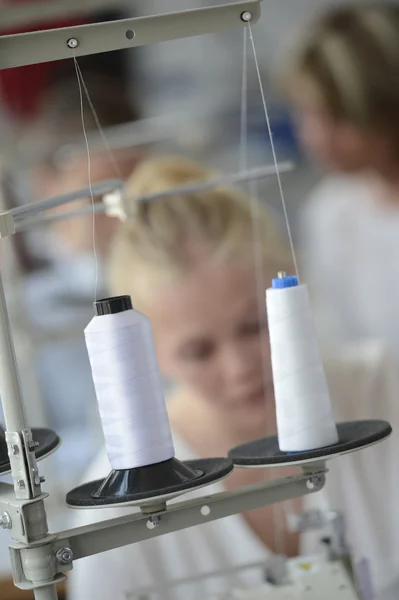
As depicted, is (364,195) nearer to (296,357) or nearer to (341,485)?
(341,485)

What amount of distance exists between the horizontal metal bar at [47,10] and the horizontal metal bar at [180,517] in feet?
4.59

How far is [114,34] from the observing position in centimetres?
85

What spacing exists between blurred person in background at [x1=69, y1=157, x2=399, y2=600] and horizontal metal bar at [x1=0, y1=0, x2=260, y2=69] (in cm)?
91

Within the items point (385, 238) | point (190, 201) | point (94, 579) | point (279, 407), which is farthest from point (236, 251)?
point (279, 407)

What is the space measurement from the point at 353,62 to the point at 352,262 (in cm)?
51

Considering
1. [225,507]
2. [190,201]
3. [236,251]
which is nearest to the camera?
[225,507]

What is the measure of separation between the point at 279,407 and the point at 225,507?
0.12 metres

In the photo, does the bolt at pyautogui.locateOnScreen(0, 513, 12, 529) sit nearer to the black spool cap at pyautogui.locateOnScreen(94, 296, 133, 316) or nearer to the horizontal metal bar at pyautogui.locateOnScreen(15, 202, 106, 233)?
the black spool cap at pyautogui.locateOnScreen(94, 296, 133, 316)

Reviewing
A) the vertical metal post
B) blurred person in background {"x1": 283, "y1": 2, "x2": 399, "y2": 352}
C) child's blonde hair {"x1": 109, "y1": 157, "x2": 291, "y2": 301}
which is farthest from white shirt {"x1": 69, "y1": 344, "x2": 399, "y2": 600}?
the vertical metal post

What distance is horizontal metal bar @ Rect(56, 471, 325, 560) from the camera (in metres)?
0.83

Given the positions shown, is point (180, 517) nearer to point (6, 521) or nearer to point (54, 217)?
point (6, 521)

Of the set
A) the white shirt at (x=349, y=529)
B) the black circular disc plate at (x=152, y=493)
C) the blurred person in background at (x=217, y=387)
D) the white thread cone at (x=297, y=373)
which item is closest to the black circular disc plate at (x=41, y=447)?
the black circular disc plate at (x=152, y=493)

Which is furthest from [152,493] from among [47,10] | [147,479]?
[47,10]

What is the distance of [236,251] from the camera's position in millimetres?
2049
